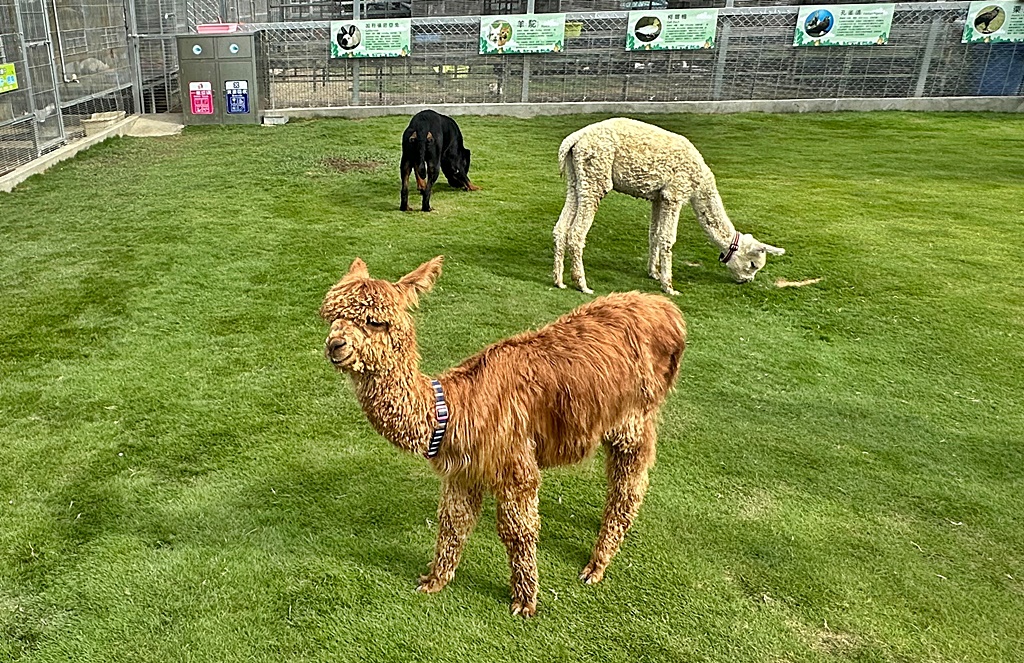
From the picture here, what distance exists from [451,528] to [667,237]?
14.0 feet

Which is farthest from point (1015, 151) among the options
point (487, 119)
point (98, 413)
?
point (98, 413)

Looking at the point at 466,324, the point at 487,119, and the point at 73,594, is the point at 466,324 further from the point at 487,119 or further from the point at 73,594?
the point at 487,119

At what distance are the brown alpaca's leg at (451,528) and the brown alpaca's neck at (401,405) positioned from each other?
39 cm

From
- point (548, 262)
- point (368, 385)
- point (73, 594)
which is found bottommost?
point (73, 594)

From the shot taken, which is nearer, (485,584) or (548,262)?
(485,584)

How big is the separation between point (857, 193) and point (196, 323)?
8.60 m

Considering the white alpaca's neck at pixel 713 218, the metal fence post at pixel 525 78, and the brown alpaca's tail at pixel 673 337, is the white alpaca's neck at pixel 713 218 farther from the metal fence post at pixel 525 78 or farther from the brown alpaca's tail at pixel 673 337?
the metal fence post at pixel 525 78

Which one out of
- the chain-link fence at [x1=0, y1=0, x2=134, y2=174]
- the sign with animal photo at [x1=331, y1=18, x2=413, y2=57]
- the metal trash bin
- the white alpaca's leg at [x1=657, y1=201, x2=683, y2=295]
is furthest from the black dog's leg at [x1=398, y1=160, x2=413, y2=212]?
the sign with animal photo at [x1=331, y1=18, x2=413, y2=57]

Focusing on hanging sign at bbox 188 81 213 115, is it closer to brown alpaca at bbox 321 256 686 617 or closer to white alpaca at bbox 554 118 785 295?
white alpaca at bbox 554 118 785 295

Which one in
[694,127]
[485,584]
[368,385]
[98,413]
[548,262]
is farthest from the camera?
[694,127]

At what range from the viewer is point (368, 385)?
2.43 meters

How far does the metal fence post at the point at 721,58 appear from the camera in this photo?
14336 mm

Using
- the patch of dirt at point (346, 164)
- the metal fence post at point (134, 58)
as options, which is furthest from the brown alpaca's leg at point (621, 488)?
the metal fence post at point (134, 58)

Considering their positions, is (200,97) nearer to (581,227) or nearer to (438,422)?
(581,227)
